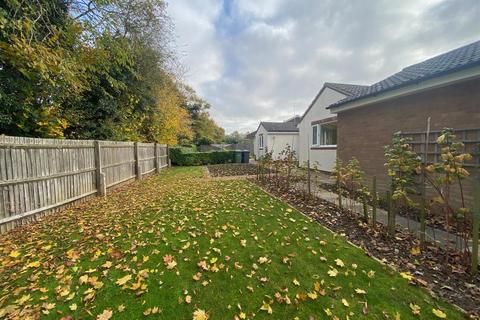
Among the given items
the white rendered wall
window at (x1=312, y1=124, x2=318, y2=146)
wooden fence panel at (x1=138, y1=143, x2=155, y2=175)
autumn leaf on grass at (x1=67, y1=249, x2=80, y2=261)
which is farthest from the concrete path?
wooden fence panel at (x1=138, y1=143, x2=155, y2=175)

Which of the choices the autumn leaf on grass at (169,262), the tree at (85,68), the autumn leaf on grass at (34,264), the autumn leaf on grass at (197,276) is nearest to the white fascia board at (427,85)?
the autumn leaf on grass at (197,276)

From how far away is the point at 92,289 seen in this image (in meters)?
2.44

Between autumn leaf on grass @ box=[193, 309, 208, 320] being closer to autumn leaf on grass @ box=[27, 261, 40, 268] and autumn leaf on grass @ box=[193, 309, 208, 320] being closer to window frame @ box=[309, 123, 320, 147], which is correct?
autumn leaf on grass @ box=[27, 261, 40, 268]

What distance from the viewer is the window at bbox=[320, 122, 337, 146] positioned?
461 inches

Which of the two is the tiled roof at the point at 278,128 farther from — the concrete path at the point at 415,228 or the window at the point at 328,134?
the concrete path at the point at 415,228

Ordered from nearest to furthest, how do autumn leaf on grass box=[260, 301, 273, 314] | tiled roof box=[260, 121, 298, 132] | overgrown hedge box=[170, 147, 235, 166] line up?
autumn leaf on grass box=[260, 301, 273, 314]
overgrown hedge box=[170, 147, 235, 166]
tiled roof box=[260, 121, 298, 132]

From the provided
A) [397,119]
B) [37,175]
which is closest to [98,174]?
[37,175]

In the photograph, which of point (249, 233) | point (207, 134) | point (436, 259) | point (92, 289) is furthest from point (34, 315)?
point (207, 134)

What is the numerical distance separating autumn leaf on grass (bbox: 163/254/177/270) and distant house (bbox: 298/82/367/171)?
30.4 feet

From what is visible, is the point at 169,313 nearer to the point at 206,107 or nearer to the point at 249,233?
the point at 249,233

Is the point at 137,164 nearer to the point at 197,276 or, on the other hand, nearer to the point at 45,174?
the point at 45,174

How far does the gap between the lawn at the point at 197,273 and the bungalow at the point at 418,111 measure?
12.0 feet

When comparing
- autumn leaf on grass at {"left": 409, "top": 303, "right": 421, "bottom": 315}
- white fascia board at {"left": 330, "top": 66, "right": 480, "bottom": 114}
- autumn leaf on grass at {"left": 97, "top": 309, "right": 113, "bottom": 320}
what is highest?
white fascia board at {"left": 330, "top": 66, "right": 480, "bottom": 114}

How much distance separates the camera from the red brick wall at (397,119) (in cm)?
439
